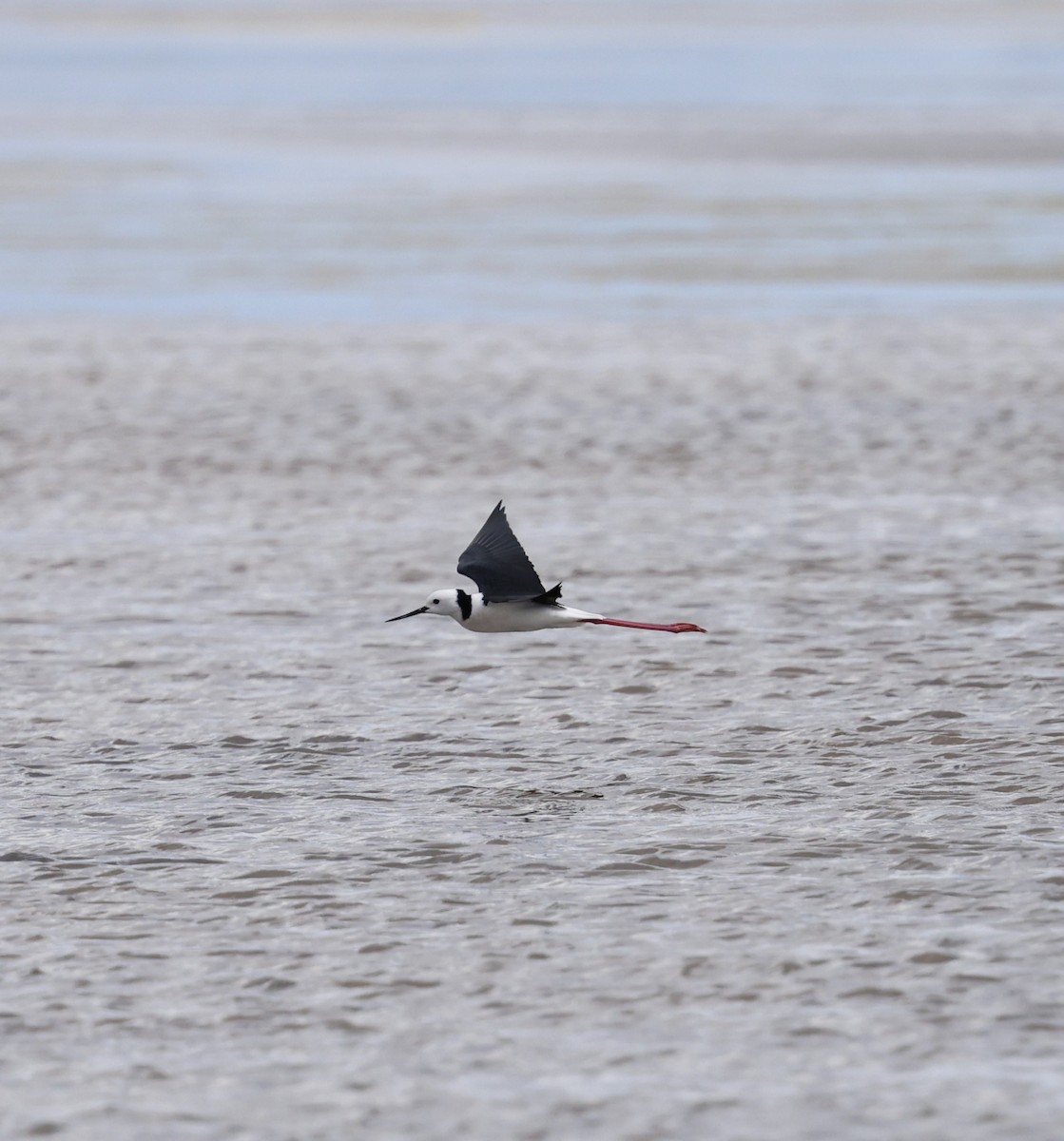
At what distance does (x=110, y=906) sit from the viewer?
27.8ft

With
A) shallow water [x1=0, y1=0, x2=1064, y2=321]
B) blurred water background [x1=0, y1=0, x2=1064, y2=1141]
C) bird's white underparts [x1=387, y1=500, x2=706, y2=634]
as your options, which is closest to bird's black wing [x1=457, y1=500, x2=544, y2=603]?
bird's white underparts [x1=387, y1=500, x2=706, y2=634]

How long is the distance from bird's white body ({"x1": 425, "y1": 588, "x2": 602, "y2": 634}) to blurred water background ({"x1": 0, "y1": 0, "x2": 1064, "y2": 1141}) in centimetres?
61

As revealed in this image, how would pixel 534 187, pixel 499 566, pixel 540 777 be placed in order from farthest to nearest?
pixel 534 187 → pixel 499 566 → pixel 540 777

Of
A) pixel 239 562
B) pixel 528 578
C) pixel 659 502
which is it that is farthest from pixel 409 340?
pixel 528 578

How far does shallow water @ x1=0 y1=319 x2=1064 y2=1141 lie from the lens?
278 inches

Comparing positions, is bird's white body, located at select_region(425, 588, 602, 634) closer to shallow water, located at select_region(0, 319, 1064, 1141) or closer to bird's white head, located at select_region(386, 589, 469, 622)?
bird's white head, located at select_region(386, 589, 469, 622)

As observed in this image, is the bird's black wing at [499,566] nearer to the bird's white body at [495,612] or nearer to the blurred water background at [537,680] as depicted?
the bird's white body at [495,612]

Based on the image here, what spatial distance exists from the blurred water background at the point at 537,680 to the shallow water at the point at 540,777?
0.03m

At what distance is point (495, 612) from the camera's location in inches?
402

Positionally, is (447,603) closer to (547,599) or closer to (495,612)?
(495,612)

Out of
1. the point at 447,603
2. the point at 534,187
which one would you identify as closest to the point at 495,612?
the point at 447,603

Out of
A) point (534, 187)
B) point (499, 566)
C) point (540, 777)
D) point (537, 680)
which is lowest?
point (540, 777)

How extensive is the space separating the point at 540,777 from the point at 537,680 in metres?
1.87

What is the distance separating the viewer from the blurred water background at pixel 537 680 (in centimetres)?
718
